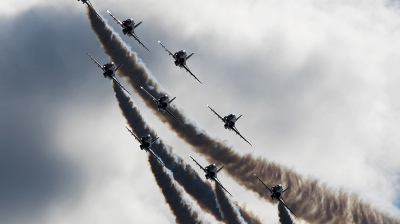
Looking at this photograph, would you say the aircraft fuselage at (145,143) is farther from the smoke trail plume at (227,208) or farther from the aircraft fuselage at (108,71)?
the smoke trail plume at (227,208)

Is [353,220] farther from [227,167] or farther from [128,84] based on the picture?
[128,84]

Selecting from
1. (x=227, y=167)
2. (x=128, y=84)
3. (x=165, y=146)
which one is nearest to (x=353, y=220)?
(x=227, y=167)

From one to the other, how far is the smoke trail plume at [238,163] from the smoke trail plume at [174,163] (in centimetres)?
516

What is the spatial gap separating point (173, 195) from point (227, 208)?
1139 cm

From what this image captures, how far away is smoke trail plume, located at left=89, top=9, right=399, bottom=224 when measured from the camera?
508ft

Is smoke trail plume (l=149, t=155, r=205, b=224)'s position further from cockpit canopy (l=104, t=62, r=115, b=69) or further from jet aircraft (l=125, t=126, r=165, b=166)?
cockpit canopy (l=104, t=62, r=115, b=69)

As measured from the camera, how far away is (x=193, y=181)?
15712cm

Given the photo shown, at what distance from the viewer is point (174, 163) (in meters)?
158

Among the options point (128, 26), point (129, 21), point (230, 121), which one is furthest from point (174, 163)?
point (129, 21)

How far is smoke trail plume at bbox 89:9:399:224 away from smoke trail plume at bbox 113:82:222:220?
5159mm

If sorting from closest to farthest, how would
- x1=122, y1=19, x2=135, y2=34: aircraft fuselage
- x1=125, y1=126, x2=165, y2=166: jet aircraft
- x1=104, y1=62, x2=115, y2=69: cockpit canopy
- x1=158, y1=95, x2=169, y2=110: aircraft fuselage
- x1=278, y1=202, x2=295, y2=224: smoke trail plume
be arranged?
x1=278, y1=202, x2=295, y2=224: smoke trail plume, x1=125, y1=126, x2=165, y2=166: jet aircraft, x1=104, y1=62, x2=115, y2=69: cockpit canopy, x1=158, y1=95, x2=169, y2=110: aircraft fuselage, x1=122, y1=19, x2=135, y2=34: aircraft fuselage

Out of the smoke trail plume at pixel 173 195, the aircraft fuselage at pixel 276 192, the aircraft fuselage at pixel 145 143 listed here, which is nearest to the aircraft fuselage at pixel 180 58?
the aircraft fuselage at pixel 145 143

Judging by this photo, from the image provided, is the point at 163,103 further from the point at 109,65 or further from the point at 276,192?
the point at 276,192

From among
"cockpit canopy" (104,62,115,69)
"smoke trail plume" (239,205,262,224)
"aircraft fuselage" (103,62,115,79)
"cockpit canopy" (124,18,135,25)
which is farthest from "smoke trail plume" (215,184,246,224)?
"cockpit canopy" (124,18,135,25)
